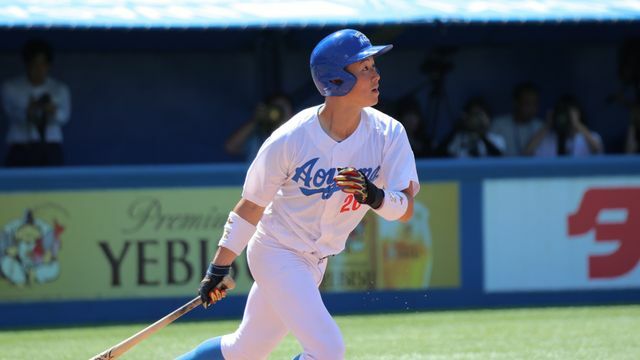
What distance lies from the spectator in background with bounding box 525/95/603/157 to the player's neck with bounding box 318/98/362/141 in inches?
259

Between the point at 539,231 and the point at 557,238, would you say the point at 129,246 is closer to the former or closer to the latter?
the point at 539,231

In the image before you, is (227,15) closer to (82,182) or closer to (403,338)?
(82,182)

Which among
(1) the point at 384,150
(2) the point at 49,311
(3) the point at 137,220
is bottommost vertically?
(2) the point at 49,311

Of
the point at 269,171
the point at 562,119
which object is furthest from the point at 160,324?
the point at 562,119

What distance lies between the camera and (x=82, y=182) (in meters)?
10.8

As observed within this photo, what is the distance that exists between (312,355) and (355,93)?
1.22 m

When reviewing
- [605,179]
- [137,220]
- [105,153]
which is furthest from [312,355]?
[105,153]

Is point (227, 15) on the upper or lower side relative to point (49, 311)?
upper

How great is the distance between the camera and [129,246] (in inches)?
425

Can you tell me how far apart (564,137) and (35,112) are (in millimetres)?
5084

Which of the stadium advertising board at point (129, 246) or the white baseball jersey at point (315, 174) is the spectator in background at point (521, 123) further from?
the white baseball jersey at point (315, 174)

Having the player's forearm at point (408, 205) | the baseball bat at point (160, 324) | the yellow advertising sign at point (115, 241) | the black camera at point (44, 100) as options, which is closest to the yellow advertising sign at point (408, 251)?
the yellow advertising sign at point (115, 241)

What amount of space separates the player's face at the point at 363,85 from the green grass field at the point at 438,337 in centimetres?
284

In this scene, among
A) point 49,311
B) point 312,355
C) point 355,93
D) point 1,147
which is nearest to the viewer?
point 312,355
